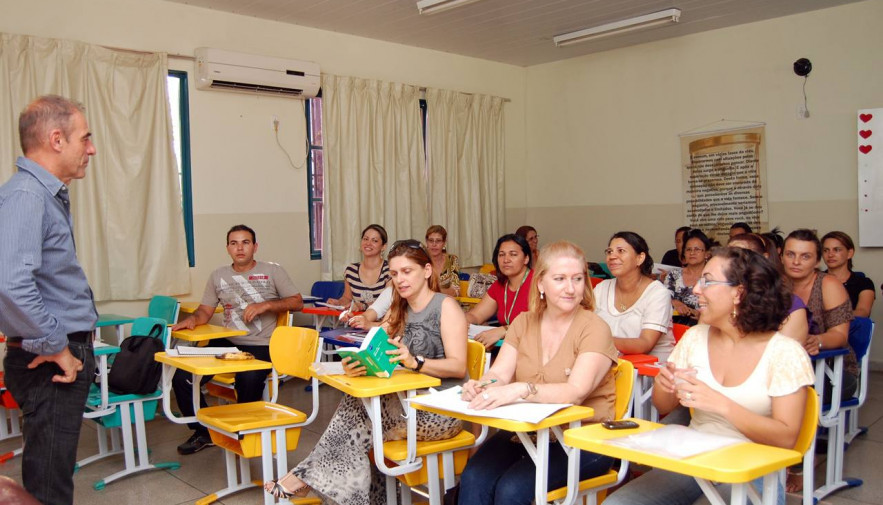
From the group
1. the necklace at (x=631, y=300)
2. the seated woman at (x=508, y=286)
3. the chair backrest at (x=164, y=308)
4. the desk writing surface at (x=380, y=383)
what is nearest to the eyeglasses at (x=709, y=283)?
the desk writing surface at (x=380, y=383)

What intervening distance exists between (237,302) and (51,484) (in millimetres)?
2441

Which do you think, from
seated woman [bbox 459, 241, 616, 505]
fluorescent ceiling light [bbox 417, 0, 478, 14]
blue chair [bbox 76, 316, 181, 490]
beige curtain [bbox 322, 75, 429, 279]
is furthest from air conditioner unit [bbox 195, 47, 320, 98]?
seated woman [bbox 459, 241, 616, 505]

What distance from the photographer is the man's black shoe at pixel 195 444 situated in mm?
4305

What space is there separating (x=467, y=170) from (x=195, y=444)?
436 cm

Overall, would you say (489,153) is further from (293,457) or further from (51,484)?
(51,484)

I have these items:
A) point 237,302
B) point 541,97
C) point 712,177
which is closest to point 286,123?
point 237,302

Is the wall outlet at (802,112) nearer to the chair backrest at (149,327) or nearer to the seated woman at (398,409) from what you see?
the seated woman at (398,409)

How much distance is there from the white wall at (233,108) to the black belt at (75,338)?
11.1 ft

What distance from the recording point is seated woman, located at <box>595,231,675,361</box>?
3562 mm

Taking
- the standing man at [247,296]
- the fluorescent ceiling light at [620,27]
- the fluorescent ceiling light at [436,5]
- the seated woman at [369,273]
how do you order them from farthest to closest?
the fluorescent ceiling light at [620,27] → the fluorescent ceiling light at [436,5] → the seated woman at [369,273] → the standing man at [247,296]

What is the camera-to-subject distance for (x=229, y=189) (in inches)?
245

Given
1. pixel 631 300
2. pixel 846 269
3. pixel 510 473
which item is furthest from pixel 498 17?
pixel 510 473

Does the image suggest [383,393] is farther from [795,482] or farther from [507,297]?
[795,482]

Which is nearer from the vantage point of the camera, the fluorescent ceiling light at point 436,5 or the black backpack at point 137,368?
the black backpack at point 137,368
